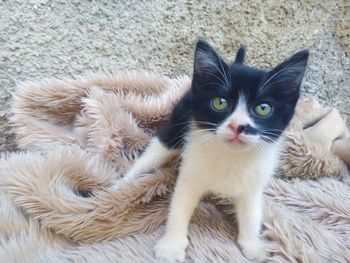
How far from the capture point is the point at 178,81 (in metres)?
1.15

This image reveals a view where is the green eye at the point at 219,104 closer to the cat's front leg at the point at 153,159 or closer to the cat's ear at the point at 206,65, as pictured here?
Answer: the cat's ear at the point at 206,65

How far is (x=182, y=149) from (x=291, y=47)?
75cm

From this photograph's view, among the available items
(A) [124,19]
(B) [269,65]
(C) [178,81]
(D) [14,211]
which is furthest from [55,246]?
(B) [269,65]

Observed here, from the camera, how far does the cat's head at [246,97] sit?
2.27 feet

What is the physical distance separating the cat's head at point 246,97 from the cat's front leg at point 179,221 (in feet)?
0.39

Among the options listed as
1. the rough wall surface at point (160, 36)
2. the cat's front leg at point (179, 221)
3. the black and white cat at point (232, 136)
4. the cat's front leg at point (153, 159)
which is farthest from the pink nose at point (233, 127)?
the rough wall surface at point (160, 36)

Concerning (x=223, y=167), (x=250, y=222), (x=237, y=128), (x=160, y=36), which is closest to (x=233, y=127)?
(x=237, y=128)

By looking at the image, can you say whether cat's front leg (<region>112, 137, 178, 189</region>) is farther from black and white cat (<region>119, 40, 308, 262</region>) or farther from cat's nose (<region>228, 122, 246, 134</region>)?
cat's nose (<region>228, 122, 246, 134</region>)

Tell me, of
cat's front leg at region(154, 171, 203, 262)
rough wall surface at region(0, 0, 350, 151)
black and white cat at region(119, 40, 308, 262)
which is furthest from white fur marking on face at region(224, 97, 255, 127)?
rough wall surface at region(0, 0, 350, 151)

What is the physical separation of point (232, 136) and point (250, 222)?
8.1 inches

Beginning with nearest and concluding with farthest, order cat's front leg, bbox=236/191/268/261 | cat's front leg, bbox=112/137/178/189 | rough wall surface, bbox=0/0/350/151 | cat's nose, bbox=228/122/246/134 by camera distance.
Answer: cat's nose, bbox=228/122/246/134, cat's front leg, bbox=236/191/268/261, cat's front leg, bbox=112/137/178/189, rough wall surface, bbox=0/0/350/151

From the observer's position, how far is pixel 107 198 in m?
0.82

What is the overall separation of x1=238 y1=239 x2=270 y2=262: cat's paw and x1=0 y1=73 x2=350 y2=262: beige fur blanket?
0.5 inches

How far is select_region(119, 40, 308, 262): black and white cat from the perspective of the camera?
0.70 m
